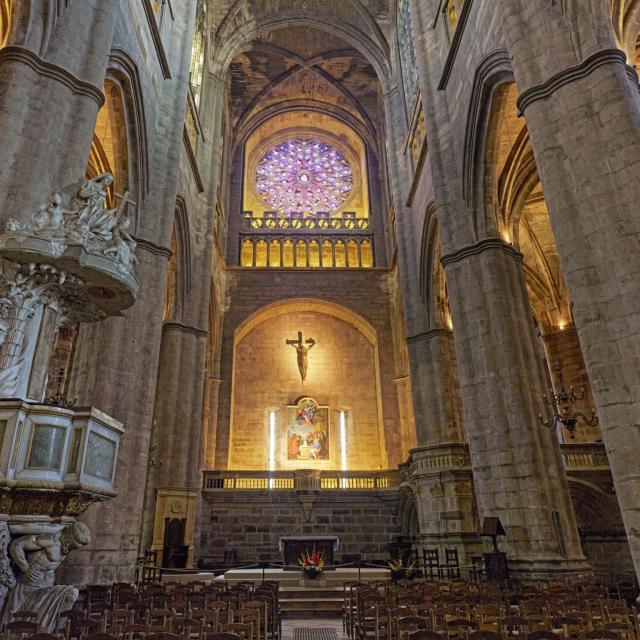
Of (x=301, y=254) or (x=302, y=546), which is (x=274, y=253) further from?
(x=302, y=546)

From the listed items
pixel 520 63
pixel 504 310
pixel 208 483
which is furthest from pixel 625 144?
pixel 208 483

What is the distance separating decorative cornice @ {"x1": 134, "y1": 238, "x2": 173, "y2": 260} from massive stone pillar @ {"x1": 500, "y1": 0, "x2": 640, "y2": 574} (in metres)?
6.69

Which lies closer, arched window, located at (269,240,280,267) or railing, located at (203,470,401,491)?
railing, located at (203,470,401,491)

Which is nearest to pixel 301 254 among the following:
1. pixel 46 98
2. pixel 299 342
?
pixel 299 342

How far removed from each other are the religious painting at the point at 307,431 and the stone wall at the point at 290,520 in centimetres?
292

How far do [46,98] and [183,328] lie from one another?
786 centimetres

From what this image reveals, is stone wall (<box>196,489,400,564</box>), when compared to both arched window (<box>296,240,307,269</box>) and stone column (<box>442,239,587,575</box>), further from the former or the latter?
arched window (<box>296,240,307,269</box>)

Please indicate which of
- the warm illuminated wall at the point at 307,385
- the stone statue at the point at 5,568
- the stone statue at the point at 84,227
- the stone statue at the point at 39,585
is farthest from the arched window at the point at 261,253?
the stone statue at the point at 5,568

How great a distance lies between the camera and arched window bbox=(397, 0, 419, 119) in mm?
16312

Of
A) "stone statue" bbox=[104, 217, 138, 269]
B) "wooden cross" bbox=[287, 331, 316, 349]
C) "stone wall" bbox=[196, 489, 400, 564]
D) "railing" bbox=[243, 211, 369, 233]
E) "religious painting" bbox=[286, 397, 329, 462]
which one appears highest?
"railing" bbox=[243, 211, 369, 233]

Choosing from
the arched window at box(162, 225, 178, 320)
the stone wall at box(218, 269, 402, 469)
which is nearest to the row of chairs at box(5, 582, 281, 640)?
the arched window at box(162, 225, 178, 320)

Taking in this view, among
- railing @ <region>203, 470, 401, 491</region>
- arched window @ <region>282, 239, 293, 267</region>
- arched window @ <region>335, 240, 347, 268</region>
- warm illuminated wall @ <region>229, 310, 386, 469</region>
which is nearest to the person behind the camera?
railing @ <region>203, 470, 401, 491</region>

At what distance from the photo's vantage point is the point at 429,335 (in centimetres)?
1455

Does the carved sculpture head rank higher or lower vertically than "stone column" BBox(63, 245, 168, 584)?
lower
